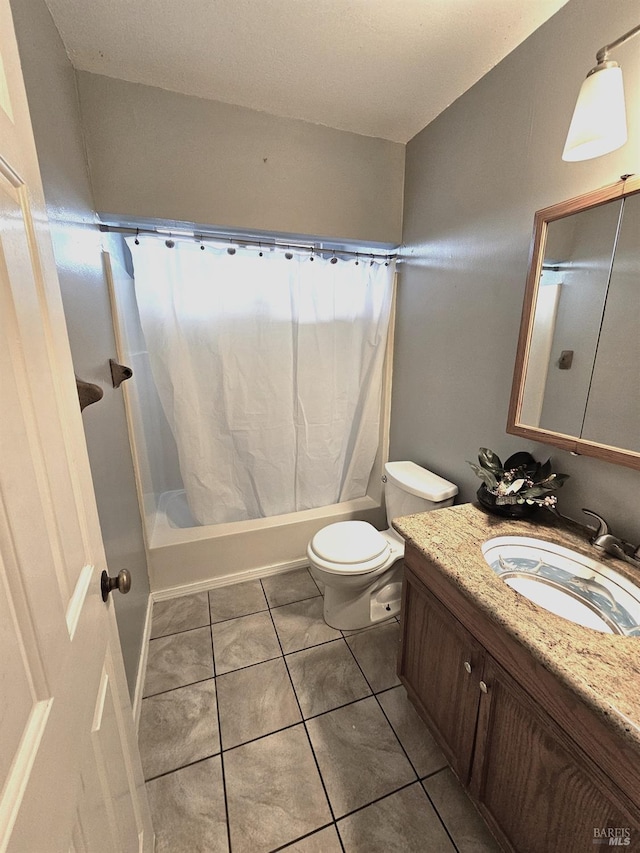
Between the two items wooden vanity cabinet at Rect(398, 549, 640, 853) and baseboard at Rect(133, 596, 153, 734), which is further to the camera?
baseboard at Rect(133, 596, 153, 734)

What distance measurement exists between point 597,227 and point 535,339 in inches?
14.1

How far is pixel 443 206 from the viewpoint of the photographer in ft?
5.36

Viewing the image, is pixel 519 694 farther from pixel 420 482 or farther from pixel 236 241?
pixel 236 241

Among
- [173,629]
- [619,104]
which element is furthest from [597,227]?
[173,629]

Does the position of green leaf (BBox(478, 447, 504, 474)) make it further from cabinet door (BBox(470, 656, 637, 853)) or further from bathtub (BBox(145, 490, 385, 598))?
bathtub (BBox(145, 490, 385, 598))

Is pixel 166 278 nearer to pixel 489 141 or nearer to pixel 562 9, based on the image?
pixel 489 141

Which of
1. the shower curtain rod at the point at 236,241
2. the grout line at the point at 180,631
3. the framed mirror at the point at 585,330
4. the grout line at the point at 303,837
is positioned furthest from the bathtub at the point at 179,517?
the grout line at the point at 303,837

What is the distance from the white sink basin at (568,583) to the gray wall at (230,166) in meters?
1.65

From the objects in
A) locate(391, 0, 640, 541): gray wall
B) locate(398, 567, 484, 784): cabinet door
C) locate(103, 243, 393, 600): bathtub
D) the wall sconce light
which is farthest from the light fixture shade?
locate(398, 567, 484, 784): cabinet door

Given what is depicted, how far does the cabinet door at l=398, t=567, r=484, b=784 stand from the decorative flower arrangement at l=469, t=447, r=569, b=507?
0.44 m

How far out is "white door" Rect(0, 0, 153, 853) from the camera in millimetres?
432

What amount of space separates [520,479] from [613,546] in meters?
0.31

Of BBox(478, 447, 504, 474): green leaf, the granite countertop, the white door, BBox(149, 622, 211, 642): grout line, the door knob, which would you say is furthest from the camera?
BBox(149, 622, 211, 642): grout line

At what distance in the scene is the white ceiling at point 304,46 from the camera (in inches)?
43.5
